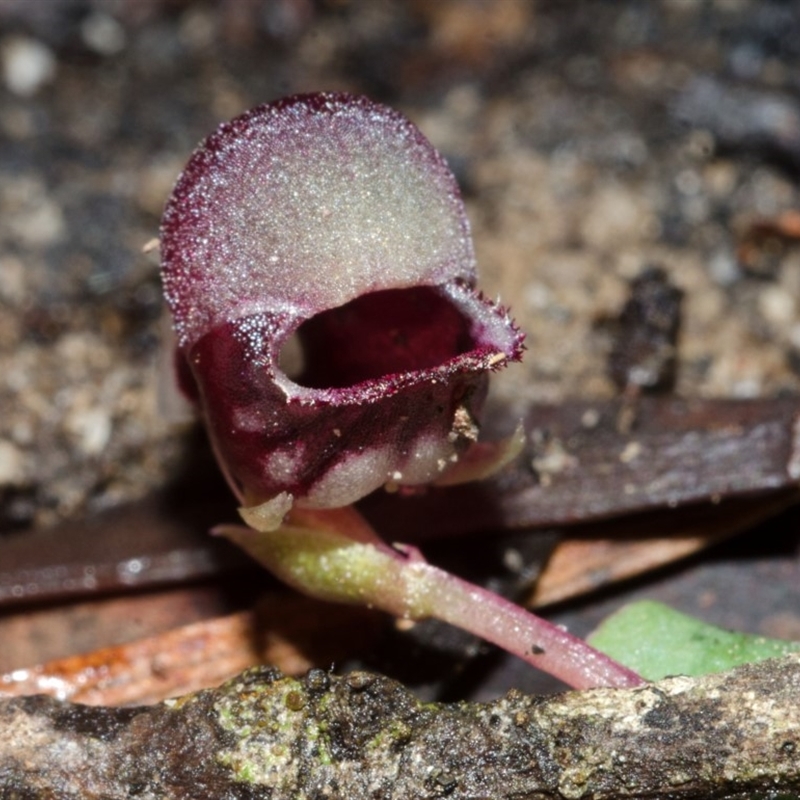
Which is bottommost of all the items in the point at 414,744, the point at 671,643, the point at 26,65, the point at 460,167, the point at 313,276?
the point at 671,643

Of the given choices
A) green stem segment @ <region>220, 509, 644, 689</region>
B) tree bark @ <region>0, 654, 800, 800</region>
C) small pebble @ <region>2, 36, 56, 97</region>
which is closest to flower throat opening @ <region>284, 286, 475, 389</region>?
green stem segment @ <region>220, 509, 644, 689</region>

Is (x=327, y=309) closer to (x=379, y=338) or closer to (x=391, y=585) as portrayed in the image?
(x=379, y=338)

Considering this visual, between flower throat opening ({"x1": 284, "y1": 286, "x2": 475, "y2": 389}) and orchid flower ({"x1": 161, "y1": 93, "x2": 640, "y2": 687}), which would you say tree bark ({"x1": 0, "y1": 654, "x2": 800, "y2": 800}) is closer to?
orchid flower ({"x1": 161, "y1": 93, "x2": 640, "y2": 687})

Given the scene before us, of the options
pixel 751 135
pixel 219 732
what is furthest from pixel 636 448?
pixel 751 135

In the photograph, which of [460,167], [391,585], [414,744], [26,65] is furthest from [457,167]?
[414,744]

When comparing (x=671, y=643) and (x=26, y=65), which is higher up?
(x=26, y=65)

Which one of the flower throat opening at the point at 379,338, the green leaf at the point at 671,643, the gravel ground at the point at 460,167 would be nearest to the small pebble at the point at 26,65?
the gravel ground at the point at 460,167
